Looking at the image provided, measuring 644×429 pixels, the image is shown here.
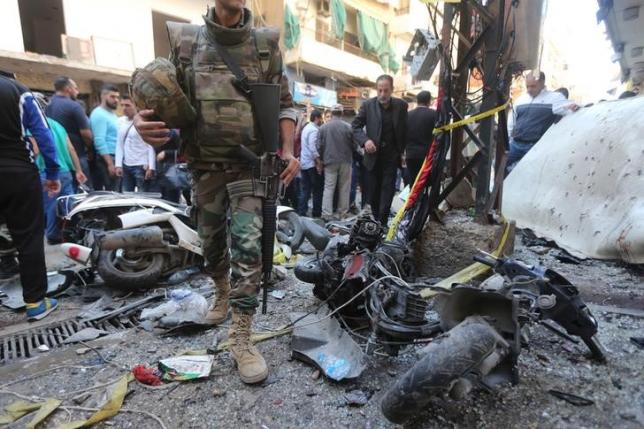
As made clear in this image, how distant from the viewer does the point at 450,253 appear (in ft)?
11.5

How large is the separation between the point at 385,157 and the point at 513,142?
232cm

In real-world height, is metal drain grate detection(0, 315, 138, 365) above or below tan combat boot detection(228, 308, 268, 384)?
below

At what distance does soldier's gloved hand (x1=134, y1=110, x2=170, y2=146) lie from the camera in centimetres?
196

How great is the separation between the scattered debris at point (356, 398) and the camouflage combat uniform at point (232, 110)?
0.69 meters

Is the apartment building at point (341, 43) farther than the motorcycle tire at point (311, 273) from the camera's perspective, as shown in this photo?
Yes

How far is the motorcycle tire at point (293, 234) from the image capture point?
448 cm

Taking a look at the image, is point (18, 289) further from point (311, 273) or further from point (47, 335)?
point (311, 273)

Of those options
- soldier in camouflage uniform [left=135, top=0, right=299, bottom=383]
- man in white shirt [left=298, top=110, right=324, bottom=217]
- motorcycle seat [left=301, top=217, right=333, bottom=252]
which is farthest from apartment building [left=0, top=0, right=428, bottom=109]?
soldier in camouflage uniform [left=135, top=0, right=299, bottom=383]

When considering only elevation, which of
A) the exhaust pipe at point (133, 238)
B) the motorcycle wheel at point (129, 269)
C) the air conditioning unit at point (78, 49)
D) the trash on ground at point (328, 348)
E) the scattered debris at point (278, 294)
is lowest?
the scattered debris at point (278, 294)

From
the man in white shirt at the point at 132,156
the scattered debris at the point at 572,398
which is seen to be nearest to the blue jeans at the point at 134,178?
the man in white shirt at the point at 132,156

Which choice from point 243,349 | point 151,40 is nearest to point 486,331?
point 243,349

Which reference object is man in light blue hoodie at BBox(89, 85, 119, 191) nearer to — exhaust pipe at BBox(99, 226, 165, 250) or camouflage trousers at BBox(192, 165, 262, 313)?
exhaust pipe at BBox(99, 226, 165, 250)

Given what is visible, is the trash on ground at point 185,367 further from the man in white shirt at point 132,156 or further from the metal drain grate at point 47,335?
the man in white shirt at point 132,156

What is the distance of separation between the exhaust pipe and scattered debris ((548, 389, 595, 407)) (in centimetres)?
303
